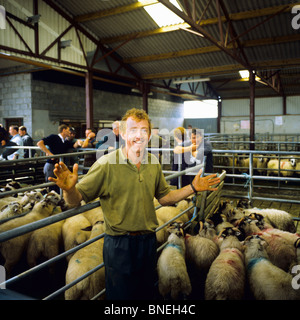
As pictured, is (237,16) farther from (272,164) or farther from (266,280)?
(266,280)

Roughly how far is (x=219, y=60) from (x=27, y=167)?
10.1 metres

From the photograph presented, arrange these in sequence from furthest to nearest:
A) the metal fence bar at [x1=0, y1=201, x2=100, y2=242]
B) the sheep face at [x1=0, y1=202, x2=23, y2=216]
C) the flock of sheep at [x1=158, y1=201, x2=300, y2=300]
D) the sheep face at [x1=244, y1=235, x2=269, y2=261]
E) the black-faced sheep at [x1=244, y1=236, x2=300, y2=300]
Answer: the sheep face at [x1=0, y1=202, x2=23, y2=216]
the sheep face at [x1=244, y1=235, x2=269, y2=261]
the flock of sheep at [x1=158, y1=201, x2=300, y2=300]
the black-faced sheep at [x1=244, y1=236, x2=300, y2=300]
the metal fence bar at [x1=0, y1=201, x2=100, y2=242]

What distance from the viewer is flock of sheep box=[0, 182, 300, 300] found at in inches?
107

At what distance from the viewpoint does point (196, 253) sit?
347cm

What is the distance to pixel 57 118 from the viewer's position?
13.2m

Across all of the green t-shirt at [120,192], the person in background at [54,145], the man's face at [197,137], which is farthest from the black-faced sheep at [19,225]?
the man's face at [197,137]

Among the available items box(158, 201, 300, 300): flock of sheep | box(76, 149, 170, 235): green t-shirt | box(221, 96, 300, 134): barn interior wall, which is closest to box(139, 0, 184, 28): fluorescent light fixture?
box(158, 201, 300, 300): flock of sheep

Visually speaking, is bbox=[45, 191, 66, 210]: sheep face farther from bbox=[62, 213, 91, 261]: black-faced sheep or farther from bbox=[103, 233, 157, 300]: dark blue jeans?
bbox=[103, 233, 157, 300]: dark blue jeans

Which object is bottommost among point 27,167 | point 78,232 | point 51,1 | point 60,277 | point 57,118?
point 60,277

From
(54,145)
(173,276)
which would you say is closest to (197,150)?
(173,276)

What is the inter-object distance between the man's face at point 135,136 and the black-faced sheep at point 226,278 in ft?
5.00

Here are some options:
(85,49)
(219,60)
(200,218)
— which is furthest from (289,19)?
(200,218)
